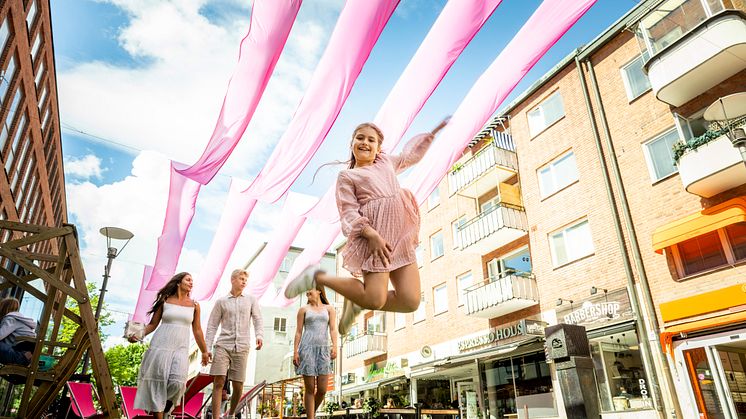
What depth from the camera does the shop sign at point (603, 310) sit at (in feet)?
43.5

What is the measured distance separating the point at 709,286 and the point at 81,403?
13590mm

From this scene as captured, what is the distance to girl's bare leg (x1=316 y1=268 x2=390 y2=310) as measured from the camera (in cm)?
297

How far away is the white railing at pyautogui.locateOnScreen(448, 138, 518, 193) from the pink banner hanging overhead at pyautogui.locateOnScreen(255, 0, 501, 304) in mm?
10493

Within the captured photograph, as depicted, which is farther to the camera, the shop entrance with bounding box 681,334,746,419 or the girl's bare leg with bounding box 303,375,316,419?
the shop entrance with bounding box 681,334,746,419

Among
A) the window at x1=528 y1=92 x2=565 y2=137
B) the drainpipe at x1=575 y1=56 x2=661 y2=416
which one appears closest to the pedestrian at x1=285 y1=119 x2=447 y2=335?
the drainpipe at x1=575 y1=56 x2=661 y2=416

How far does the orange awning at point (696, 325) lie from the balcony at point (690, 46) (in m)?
6.31

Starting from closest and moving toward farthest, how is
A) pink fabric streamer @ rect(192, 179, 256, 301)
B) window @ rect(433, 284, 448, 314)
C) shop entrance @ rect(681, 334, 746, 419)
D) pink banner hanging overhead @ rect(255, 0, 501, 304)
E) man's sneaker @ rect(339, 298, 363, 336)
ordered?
man's sneaker @ rect(339, 298, 363, 336) → pink banner hanging overhead @ rect(255, 0, 501, 304) → shop entrance @ rect(681, 334, 746, 419) → pink fabric streamer @ rect(192, 179, 256, 301) → window @ rect(433, 284, 448, 314)

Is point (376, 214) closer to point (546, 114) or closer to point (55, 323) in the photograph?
point (55, 323)

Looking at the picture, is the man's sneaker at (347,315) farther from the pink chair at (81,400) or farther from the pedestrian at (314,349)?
the pink chair at (81,400)

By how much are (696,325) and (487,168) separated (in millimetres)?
9380

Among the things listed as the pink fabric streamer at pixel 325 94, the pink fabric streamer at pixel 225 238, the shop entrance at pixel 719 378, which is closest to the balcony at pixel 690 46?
the shop entrance at pixel 719 378

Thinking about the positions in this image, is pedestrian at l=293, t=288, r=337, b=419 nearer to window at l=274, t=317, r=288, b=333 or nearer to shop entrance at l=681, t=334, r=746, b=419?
shop entrance at l=681, t=334, r=746, b=419

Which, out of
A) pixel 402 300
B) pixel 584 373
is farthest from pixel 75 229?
pixel 584 373

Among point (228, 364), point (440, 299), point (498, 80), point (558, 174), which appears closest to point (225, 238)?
point (228, 364)
